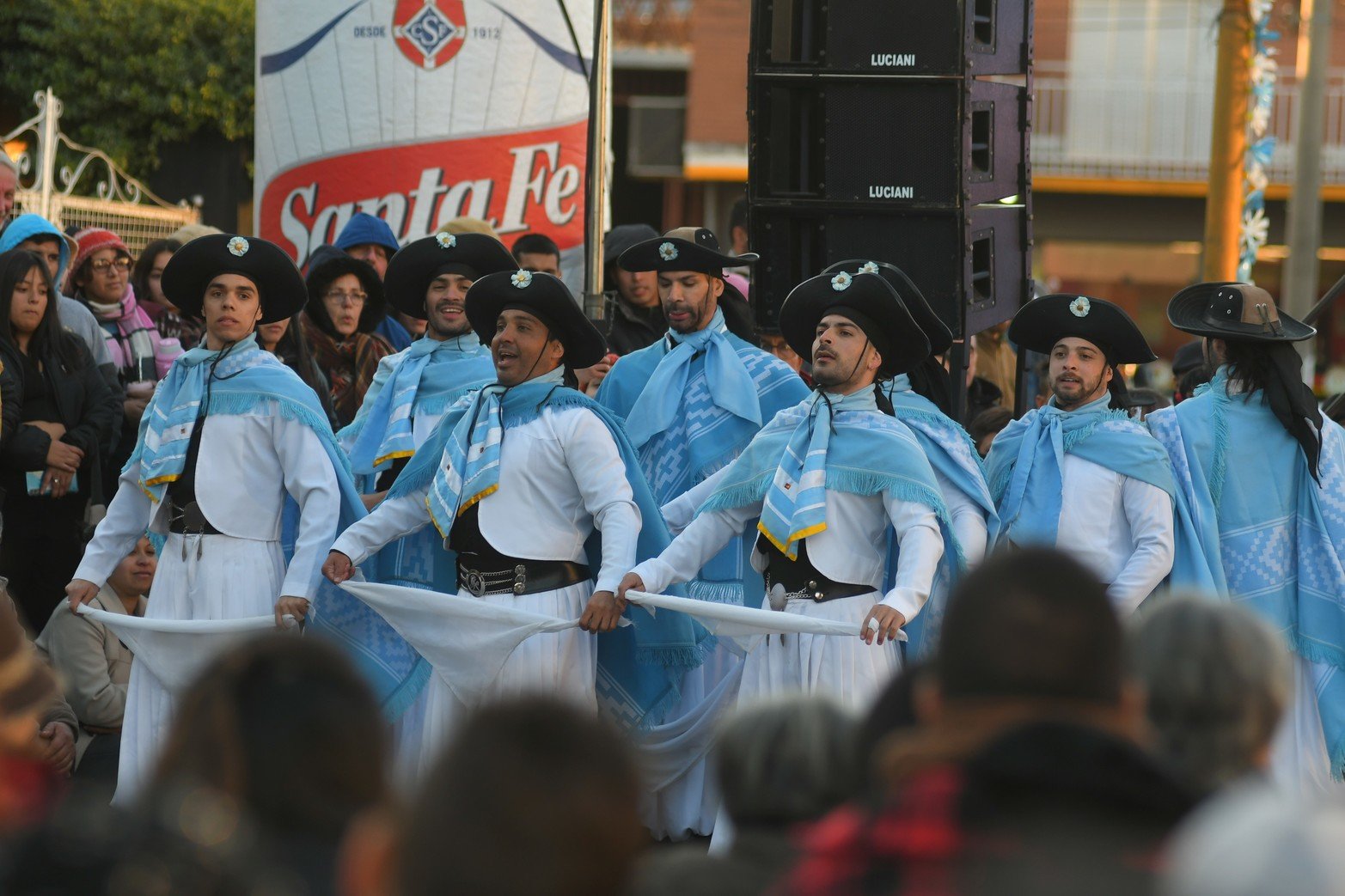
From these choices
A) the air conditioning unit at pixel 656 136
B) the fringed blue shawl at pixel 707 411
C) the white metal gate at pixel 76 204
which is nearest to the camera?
the fringed blue shawl at pixel 707 411

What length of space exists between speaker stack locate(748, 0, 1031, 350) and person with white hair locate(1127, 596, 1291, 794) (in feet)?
16.8

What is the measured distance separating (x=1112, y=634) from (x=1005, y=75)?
6448 millimetres

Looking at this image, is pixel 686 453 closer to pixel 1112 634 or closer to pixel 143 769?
pixel 143 769

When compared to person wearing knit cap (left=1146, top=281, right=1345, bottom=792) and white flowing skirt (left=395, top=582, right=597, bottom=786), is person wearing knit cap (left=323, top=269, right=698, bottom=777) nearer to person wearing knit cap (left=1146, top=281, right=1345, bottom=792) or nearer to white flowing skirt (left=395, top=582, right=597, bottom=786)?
white flowing skirt (left=395, top=582, right=597, bottom=786)

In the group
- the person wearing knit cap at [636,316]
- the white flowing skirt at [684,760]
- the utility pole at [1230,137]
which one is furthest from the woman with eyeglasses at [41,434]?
the utility pole at [1230,137]

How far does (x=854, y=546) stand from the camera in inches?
238

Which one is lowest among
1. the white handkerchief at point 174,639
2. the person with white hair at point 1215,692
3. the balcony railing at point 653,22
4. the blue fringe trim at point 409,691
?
the blue fringe trim at point 409,691

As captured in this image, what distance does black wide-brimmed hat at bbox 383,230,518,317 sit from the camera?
8062mm

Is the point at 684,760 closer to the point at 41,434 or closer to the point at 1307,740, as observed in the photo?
the point at 1307,740

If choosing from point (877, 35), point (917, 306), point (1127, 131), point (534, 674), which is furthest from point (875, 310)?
point (1127, 131)

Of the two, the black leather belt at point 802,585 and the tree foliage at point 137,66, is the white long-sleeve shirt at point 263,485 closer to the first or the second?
the black leather belt at point 802,585

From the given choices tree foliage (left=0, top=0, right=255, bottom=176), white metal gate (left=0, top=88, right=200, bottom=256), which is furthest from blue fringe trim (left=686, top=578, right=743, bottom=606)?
→ tree foliage (left=0, top=0, right=255, bottom=176)

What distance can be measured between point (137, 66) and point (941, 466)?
60.6 ft

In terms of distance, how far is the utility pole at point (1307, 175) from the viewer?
50.9 ft
